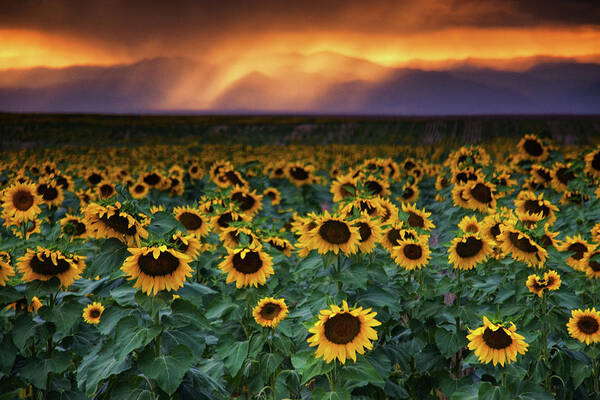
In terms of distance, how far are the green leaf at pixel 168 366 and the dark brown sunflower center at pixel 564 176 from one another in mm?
7328

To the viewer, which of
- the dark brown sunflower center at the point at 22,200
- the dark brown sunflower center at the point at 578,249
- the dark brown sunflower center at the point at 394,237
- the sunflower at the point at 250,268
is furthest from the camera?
the dark brown sunflower center at the point at 22,200

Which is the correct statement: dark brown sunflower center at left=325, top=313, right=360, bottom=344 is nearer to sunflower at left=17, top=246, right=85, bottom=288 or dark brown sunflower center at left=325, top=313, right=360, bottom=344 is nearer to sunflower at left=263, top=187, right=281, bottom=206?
sunflower at left=17, top=246, right=85, bottom=288

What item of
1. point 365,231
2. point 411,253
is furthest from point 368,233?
point 411,253

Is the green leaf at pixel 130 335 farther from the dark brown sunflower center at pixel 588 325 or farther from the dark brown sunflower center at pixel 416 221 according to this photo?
the dark brown sunflower center at pixel 588 325

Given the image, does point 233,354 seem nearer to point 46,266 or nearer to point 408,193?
point 46,266

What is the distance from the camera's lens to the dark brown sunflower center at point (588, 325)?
4324mm

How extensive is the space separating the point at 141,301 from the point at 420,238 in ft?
7.98

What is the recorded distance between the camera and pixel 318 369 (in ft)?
10.3

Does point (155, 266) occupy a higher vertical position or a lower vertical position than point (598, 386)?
higher

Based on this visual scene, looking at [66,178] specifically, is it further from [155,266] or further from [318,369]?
[318,369]

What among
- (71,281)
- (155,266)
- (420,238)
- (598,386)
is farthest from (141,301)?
(598,386)

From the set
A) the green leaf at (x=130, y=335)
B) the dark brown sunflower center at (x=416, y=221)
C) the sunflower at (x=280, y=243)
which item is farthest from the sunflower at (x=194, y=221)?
the green leaf at (x=130, y=335)

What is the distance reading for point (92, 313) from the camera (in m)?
5.40

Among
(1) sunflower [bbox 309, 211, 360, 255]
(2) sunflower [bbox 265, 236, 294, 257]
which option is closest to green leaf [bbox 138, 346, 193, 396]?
(1) sunflower [bbox 309, 211, 360, 255]
